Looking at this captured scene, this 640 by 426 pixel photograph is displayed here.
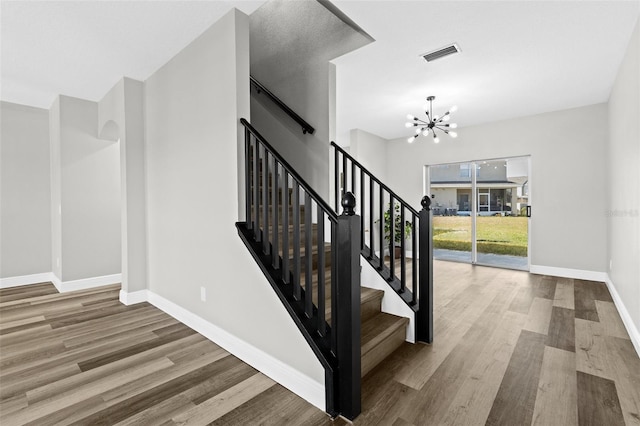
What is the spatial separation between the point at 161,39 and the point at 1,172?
358cm

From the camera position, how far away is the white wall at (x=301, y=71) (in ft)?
9.07

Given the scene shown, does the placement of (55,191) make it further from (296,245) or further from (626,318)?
(626,318)

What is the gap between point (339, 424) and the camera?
1684 millimetres

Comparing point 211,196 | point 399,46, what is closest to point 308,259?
point 211,196

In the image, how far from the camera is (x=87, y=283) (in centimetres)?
437

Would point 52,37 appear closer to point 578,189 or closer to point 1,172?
point 1,172

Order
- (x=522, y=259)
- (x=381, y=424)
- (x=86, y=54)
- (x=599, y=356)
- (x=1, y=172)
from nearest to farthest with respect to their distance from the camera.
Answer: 1. (x=381, y=424)
2. (x=599, y=356)
3. (x=86, y=54)
4. (x=1, y=172)
5. (x=522, y=259)

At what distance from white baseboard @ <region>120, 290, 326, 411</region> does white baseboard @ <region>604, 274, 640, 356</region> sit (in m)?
2.62

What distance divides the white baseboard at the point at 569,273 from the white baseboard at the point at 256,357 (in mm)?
5055

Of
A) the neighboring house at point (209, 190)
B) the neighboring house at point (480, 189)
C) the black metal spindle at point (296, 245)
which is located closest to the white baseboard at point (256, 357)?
the neighboring house at point (209, 190)

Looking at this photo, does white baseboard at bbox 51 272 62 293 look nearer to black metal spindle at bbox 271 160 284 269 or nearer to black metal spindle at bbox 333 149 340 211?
black metal spindle at bbox 271 160 284 269

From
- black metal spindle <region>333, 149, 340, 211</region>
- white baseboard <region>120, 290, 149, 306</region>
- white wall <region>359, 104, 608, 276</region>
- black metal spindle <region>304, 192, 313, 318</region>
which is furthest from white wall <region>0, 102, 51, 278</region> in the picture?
white wall <region>359, 104, 608, 276</region>

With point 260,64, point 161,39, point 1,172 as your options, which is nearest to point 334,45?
point 260,64

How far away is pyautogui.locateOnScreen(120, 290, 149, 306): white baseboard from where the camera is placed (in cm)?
367
